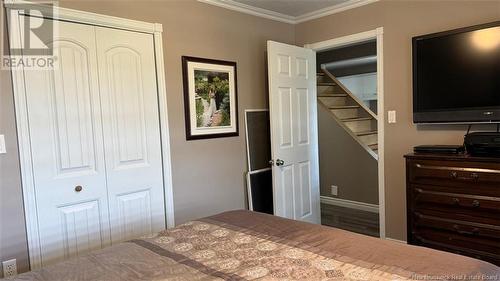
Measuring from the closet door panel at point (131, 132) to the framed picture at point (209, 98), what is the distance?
318mm

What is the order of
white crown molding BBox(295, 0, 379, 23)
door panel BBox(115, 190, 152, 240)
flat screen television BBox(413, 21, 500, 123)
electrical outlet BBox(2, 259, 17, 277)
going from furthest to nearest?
white crown molding BBox(295, 0, 379, 23)
door panel BBox(115, 190, 152, 240)
flat screen television BBox(413, 21, 500, 123)
electrical outlet BBox(2, 259, 17, 277)

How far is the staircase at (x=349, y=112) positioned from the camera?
477 cm

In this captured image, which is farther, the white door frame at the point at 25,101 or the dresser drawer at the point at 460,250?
the dresser drawer at the point at 460,250

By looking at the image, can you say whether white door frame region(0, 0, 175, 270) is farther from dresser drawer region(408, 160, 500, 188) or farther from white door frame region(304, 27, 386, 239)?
dresser drawer region(408, 160, 500, 188)

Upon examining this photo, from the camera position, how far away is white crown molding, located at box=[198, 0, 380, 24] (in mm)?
3326

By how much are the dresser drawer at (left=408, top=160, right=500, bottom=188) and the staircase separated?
1.92 meters

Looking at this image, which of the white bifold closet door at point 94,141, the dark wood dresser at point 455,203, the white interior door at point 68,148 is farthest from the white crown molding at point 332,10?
the white interior door at point 68,148

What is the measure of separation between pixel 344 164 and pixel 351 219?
84 centimetres

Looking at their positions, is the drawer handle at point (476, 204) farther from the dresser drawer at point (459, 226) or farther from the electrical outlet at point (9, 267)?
the electrical outlet at point (9, 267)

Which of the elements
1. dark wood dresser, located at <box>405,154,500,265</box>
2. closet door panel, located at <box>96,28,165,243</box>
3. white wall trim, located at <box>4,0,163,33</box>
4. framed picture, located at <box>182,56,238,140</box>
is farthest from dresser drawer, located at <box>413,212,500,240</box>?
white wall trim, located at <box>4,0,163,33</box>

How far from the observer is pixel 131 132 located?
2748 mm

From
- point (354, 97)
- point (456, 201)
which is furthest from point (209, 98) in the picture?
point (354, 97)

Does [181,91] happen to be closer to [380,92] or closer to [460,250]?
[380,92]

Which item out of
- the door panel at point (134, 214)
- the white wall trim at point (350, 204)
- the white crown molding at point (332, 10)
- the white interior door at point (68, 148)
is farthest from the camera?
the white wall trim at point (350, 204)
